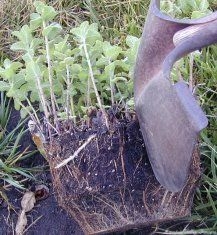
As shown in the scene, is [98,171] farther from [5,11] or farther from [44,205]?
[5,11]

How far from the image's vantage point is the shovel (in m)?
1.30

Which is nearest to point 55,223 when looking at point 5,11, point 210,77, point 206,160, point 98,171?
point 98,171

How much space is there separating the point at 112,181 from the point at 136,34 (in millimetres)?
855

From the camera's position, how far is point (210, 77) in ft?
7.14

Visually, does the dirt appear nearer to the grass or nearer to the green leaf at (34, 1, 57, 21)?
the grass

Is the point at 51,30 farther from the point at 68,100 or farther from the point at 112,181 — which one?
the point at 112,181

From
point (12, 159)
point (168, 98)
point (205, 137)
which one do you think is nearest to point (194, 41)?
point (168, 98)

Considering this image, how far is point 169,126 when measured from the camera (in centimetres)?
140

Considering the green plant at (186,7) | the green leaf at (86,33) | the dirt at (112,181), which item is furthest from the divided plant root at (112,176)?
the green plant at (186,7)

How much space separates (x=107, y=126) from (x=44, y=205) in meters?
0.54

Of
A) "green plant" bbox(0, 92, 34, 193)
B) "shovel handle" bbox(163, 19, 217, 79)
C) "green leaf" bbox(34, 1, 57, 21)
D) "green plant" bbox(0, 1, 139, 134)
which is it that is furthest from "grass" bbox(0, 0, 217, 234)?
"shovel handle" bbox(163, 19, 217, 79)

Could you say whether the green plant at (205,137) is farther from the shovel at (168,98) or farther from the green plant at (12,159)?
the green plant at (12,159)

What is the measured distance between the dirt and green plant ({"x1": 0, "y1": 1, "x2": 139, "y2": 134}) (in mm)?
75

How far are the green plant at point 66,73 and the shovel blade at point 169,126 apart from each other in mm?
205
